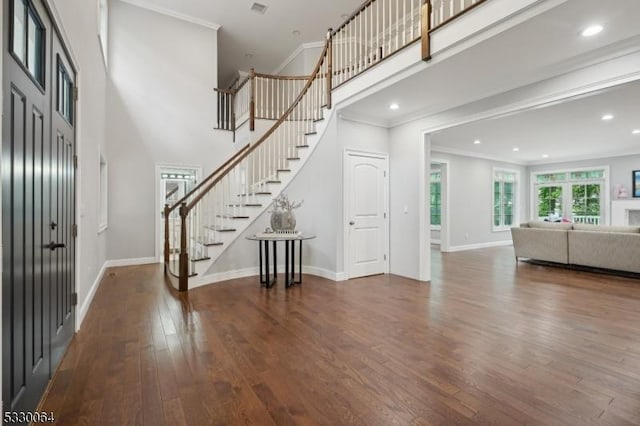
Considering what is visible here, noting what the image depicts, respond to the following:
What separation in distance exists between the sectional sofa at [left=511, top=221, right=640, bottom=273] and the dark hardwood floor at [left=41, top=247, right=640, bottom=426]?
55.1 inches

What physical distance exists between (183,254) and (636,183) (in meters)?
11.2

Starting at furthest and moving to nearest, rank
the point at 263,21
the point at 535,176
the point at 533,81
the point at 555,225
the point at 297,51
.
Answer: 1. the point at 535,176
2. the point at 297,51
3. the point at 263,21
4. the point at 555,225
5. the point at 533,81

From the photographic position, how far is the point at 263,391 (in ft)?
6.33

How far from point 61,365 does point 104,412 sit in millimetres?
812

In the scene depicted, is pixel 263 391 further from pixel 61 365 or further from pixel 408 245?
pixel 408 245

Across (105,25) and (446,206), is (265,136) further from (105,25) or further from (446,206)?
(446,206)

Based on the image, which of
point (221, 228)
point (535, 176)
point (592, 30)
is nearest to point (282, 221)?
point (221, 228)

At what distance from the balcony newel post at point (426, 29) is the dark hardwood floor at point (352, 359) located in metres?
2.72

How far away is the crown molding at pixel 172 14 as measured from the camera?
6.33 meters

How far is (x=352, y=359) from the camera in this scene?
2.34m

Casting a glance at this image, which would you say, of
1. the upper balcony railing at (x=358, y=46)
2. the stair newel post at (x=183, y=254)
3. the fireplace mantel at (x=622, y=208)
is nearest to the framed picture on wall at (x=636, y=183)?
the fireplace mantel at (x=622, y=208)

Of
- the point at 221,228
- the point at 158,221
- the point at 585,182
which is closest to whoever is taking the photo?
the point at 221,228

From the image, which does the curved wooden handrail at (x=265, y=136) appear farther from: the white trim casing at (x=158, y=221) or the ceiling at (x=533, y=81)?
the white trim casing at (x=158, y=221)

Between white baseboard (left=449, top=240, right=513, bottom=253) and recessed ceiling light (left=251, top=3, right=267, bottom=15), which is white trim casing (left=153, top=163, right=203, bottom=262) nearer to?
recessed ceiling light (left=251, top=3, right=267, bottom=15)
